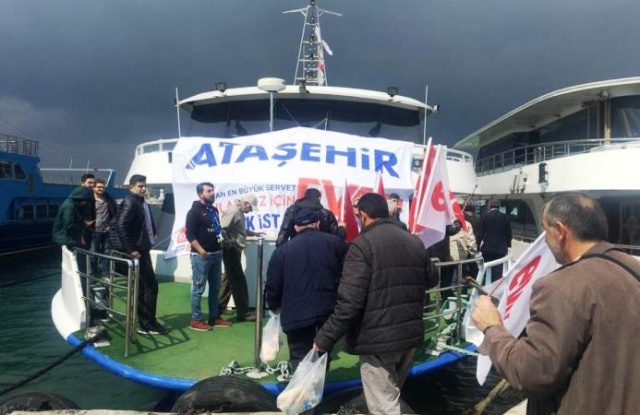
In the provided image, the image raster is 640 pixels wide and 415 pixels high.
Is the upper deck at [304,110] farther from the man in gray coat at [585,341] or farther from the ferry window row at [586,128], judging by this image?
the man in gray coat at [585,341]

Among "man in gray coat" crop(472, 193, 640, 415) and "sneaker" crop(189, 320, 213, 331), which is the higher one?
"man in gray coat" crop(472, 193, 640, 415)

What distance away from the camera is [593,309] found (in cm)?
179

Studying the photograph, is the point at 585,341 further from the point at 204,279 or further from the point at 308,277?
the point at 204,279

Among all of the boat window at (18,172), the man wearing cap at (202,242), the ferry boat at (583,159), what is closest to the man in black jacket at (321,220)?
the man wearing cap at (202,242)

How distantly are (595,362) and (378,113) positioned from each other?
25.4 ft

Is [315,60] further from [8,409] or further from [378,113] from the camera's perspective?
[8,409]

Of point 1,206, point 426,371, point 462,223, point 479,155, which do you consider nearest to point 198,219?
point 426,371

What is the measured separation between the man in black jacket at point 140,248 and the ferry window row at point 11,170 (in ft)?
58.7

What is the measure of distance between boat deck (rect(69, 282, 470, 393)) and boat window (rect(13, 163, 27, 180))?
1796 cm

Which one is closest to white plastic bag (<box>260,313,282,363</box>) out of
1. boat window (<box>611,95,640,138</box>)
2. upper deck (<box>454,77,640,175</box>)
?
upper deck (<box>454,77,640,175</box>)

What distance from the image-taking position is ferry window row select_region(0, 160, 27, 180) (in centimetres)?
2022

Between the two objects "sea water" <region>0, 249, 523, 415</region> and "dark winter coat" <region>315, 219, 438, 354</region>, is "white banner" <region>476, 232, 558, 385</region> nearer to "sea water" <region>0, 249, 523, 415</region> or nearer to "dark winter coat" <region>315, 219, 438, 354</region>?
"dark winter coat" <region>315, 219, 438, 354</region>

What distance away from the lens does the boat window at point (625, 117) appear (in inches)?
563

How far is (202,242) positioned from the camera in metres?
5.84
